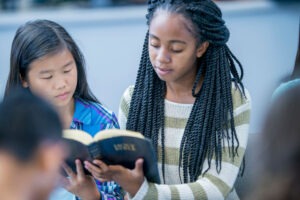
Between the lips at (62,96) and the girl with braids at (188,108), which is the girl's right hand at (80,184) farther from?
the lips at (62,96)

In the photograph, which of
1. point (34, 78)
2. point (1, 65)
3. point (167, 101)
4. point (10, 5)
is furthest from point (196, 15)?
point (10, 5)

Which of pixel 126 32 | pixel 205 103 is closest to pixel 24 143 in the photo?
pixel 205 103

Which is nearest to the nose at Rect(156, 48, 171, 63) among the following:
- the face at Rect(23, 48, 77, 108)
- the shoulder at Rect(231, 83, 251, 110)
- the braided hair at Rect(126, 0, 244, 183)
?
the braided hair at Rect(126, 0, 244, 183)

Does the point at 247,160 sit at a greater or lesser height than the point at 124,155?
lesser

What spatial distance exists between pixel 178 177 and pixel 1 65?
2511mm

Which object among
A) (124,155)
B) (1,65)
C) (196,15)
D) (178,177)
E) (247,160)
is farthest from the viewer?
(1,65)

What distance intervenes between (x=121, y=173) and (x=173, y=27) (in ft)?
1.59

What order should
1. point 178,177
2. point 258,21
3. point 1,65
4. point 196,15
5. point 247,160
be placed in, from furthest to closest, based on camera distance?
point 258,21, point 1,65, point 247,160, point 178,177, point 196,15

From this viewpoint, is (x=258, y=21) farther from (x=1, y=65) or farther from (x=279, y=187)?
(x=279, y=187)

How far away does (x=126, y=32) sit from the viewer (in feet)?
13.9

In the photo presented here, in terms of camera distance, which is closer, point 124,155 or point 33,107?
point 33,107

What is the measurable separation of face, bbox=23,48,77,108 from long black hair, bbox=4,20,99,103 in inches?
0.9

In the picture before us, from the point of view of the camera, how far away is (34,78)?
5.36 ft

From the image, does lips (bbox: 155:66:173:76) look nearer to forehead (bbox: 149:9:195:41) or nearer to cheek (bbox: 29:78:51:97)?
forehead (bbox: 149:9:195:41)
